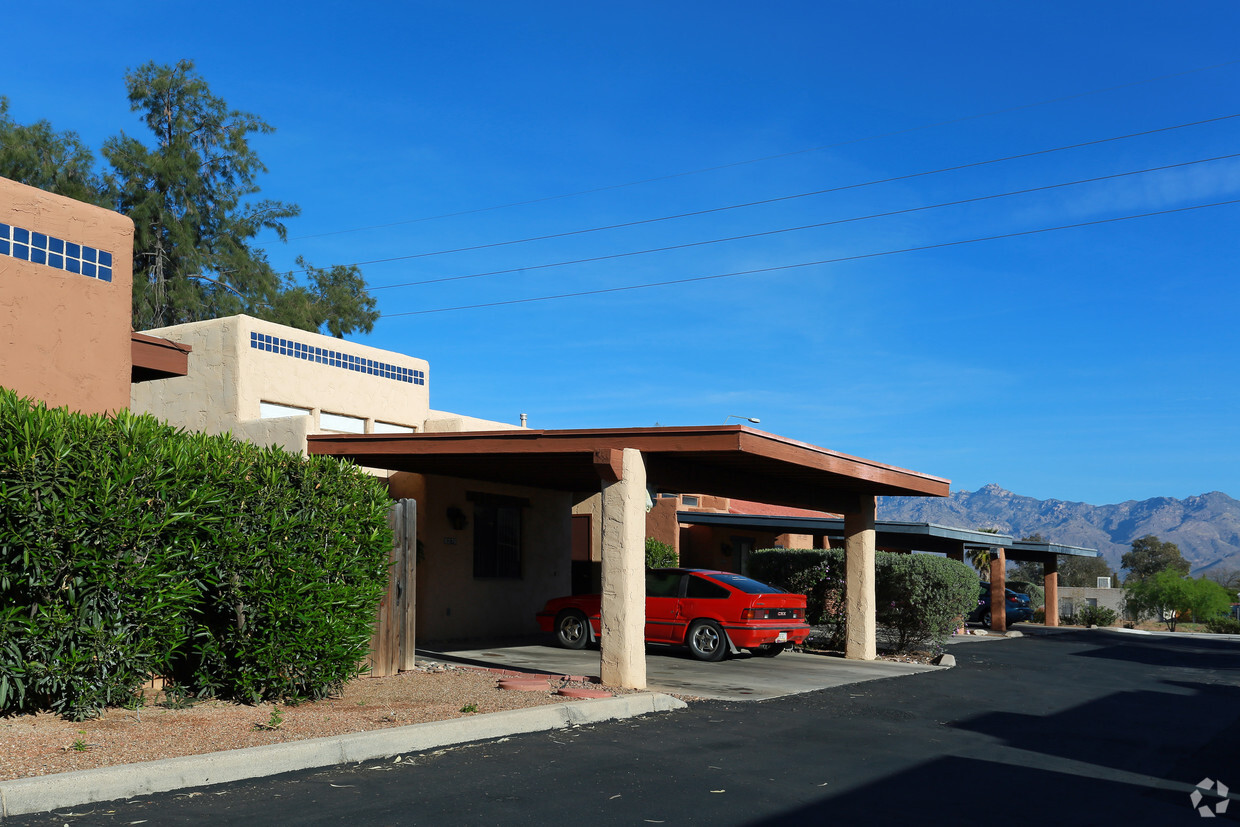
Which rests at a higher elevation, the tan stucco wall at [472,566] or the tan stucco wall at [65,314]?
the tan stucco wall at [65,314]

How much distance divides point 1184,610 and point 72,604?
44004 mm

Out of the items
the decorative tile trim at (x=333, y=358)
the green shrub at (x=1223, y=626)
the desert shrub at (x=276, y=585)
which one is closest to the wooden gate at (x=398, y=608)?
the desert shrub at (x=276, y=585)

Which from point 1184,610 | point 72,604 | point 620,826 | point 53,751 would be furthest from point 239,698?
point 1184,610

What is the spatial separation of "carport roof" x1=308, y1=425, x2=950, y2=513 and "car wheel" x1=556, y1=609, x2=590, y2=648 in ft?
7.63

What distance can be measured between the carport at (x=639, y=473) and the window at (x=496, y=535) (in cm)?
83

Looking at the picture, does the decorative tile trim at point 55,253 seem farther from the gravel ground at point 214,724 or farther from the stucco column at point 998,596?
the stucco column at point 998,596

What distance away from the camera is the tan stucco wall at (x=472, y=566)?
1795cm

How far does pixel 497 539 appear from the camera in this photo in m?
19.9

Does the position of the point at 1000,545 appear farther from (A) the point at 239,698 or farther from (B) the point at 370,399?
(A) the point at 239,698

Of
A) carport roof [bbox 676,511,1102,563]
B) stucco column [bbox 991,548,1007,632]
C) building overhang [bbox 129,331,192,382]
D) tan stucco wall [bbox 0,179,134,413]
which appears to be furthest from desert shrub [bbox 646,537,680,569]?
tan stucco wall [bbox 0,179,134,413]

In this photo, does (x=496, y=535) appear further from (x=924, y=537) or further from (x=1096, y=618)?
(x=1096, y=618)

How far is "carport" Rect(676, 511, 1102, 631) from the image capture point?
89.5 feet

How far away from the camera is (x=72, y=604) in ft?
26.5

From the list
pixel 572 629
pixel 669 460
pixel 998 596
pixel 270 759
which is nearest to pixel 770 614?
pixel 572 629
